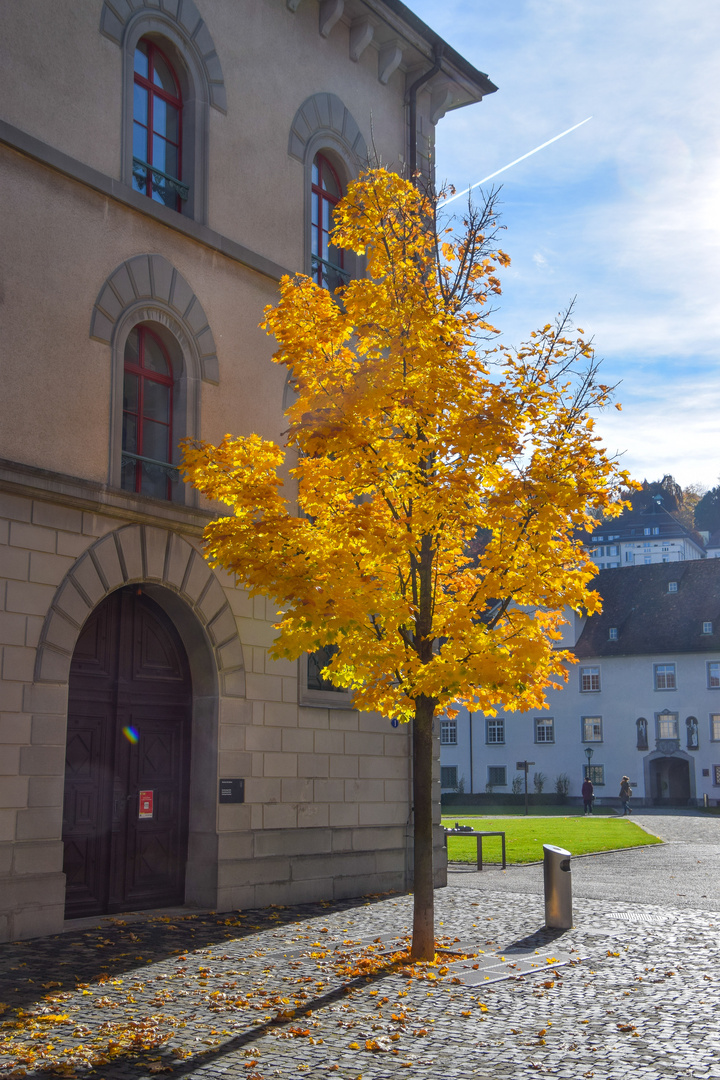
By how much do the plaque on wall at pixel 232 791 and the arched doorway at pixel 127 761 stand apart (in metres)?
0.55

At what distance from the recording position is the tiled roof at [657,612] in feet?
213

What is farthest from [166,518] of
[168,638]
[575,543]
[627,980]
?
[627,980]

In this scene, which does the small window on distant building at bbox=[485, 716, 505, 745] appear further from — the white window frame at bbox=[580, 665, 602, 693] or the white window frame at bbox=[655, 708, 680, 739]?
the white window frame at bbox=[655, 708, 680, 739]

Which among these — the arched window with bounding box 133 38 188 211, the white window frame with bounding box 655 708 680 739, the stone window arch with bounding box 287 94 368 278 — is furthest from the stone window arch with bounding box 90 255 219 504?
the white window frame with bounding box 655 708 680 739

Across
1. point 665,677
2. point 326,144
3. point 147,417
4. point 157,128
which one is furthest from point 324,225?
point 665,677

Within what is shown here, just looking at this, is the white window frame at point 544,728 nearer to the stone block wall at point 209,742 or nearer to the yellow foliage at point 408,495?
the stone block wall at point 209,742

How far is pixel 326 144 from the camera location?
17188 millimetres

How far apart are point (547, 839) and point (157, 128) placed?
71.7 ft

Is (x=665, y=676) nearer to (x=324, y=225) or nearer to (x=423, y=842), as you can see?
(x=324, y=225)

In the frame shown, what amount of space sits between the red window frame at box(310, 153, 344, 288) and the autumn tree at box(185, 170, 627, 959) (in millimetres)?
5556

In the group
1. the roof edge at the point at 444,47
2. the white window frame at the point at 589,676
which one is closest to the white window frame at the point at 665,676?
the white window frame at the point at 589,676

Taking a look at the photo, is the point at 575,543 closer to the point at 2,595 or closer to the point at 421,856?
the point at 421,856

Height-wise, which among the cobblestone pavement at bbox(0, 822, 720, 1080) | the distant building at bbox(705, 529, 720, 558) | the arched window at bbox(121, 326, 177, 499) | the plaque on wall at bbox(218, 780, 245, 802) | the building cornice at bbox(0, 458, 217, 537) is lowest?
the cobblestone pavement at bbox(0, 822, 720, 1080)

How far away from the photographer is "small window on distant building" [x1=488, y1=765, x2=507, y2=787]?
6738 centimetres
